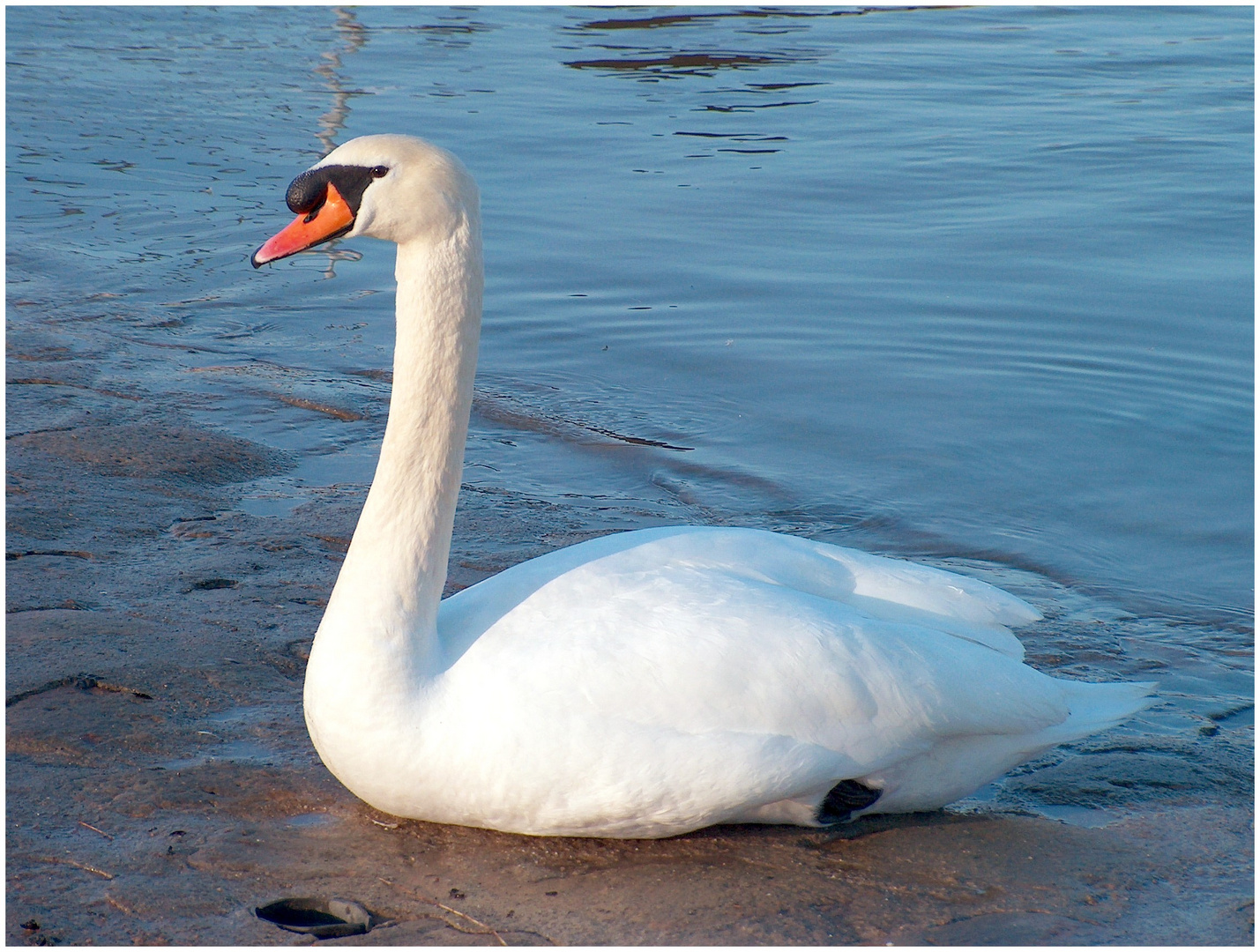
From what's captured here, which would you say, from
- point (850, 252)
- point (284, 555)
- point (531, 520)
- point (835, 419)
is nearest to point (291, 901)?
point (284, 555)

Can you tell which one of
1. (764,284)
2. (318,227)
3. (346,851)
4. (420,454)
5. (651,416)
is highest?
(318,227)

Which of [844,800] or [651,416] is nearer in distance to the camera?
[844,800]

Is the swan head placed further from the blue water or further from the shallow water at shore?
the blue water

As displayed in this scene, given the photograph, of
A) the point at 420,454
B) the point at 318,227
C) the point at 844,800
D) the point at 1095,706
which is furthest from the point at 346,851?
the point at 1095,706

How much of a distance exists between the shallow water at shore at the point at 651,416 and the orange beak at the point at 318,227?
146 centimetres

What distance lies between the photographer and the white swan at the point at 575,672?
356cm

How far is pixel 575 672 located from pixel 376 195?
132 centimetres

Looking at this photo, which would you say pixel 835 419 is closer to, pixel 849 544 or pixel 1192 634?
pixel 849 544

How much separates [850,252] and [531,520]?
5628 mm

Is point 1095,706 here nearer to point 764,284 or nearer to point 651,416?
point 651,416

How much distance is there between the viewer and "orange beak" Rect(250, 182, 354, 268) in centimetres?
371

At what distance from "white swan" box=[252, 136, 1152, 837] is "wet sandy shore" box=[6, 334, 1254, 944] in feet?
0.42

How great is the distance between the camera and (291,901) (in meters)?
3.44

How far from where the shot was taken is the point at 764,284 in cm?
1044
